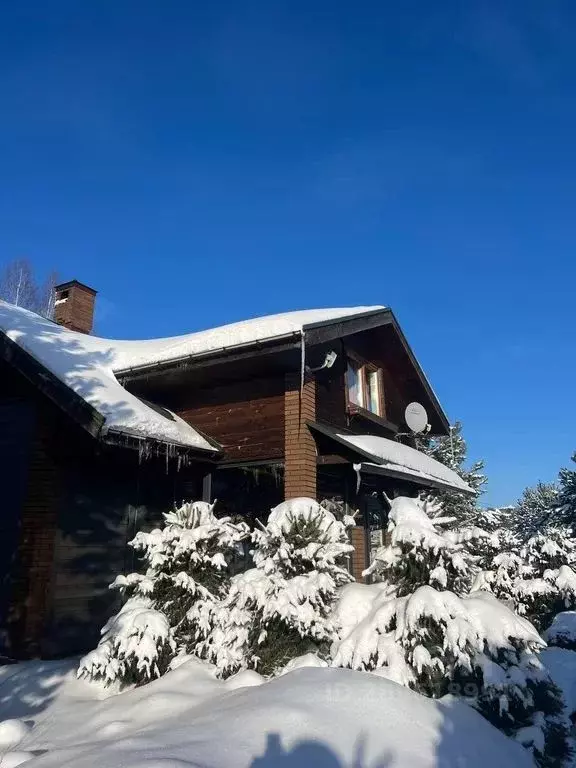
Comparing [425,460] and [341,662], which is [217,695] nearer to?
[341,662]

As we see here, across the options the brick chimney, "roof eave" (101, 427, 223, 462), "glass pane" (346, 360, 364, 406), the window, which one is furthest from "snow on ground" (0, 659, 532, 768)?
the brick chimney

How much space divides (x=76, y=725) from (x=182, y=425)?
6.06 m

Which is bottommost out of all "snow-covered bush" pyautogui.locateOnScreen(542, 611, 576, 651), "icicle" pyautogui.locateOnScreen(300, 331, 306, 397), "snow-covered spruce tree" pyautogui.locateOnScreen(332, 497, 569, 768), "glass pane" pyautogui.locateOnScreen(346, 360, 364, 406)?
"snow-covered bush" pyautogui.locateOnScreen(542, 611, 576, 651)

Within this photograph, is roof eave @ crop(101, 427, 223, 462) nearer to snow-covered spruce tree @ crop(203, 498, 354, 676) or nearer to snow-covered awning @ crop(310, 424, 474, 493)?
snow-covered awning @ crop(310, 424, 474, 493)

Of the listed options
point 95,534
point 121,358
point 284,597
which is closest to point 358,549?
point 95,534

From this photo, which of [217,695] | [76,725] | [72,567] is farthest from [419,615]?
[72,567]

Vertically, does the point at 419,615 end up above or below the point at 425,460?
below

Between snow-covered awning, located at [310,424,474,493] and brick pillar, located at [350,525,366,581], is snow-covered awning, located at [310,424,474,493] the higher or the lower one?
the higher one

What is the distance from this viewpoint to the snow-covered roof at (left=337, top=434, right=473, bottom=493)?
9445 millimetres

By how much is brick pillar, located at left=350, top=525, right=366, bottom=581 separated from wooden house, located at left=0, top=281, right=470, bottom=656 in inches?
1.4

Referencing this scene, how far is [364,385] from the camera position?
13133 mm

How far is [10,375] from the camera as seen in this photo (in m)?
9.77

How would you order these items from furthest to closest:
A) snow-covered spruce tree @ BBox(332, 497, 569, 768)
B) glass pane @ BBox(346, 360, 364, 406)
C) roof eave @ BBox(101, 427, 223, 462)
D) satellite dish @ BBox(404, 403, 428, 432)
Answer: satellite dish @ BBox(404, 403, 428, 432) → glass pane @ BBox(346, 360, 364, 406) → roof eave @ BBox(101, 427, 223, 462) → snow-covered spruce tree @ BBox(332, 497, 569, 768)

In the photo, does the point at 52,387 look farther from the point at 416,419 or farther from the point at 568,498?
the point at 568,498
